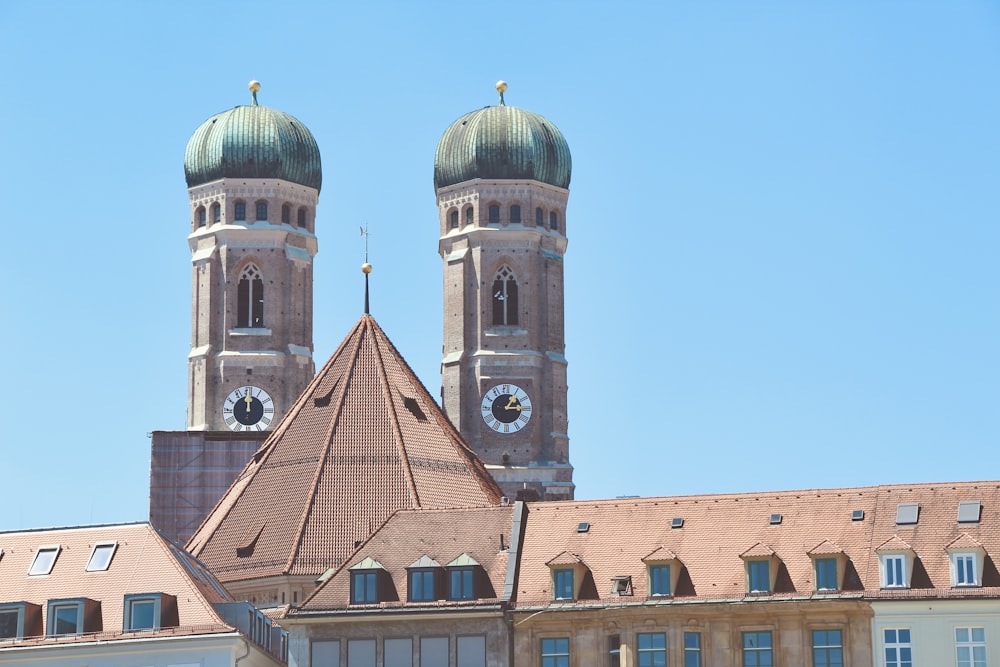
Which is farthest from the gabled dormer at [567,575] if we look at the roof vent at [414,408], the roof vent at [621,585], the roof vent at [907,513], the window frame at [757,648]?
the roof vent at [414,408]

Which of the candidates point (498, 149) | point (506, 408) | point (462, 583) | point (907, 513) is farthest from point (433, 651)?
point (498, 149)

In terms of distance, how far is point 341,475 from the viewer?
73.4m

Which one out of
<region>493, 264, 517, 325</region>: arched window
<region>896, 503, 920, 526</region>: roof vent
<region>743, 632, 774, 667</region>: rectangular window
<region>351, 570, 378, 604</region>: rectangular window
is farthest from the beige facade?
<region>743, 632, 774, 667</region>: rectangular window

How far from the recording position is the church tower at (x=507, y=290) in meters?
119

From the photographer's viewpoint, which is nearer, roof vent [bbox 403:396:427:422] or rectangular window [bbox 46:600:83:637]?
rectangular window [bbox 46:600:83:637]

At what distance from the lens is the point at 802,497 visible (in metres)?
61.0

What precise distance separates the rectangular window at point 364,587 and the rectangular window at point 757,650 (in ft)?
27.8

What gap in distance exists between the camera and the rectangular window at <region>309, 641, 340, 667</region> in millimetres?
59969

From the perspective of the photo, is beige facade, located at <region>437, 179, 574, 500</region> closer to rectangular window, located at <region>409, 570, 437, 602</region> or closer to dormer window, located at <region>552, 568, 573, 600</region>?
rectangular window, located at <region>409, 570, 437, 602</region>

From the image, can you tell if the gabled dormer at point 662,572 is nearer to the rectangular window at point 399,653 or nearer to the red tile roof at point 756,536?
the red tile roof at point 756,536

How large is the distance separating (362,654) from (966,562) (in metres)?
13.5

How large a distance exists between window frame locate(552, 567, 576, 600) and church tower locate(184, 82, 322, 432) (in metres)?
59.2

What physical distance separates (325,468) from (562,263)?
5155 centimetres

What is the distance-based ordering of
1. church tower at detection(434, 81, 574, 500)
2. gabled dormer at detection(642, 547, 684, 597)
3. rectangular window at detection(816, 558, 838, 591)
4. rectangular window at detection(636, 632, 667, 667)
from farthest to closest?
church tower at detection(434, 81, 574, 500), gabled dormer at detection(642, 547, 684, 597), rectangular window at detection(636, 632, 667, 667), rectangular window at detection(816, 558, 838, 591)
